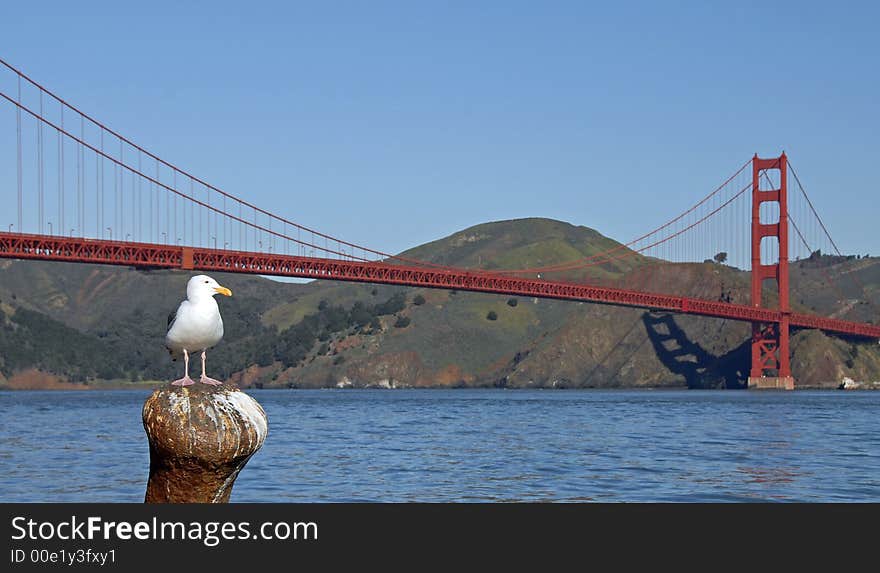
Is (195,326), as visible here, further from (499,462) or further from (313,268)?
(313,268)

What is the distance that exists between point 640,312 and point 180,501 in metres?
→ 146

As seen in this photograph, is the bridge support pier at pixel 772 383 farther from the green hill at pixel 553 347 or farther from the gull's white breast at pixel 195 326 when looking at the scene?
the gull's white breast at pixel 195 326

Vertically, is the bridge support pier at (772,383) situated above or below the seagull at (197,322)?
below

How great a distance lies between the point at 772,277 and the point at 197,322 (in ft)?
387

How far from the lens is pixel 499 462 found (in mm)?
32406

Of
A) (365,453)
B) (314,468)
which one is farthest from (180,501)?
(365,453)

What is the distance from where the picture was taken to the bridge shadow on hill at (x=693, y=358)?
143m

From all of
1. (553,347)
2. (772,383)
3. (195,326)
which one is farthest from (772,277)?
(195,326)

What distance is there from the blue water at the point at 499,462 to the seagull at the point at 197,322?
1091 centimetres

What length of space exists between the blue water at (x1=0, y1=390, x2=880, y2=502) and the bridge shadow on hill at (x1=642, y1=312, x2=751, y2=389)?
88353mm

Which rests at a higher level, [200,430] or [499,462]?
[200,430]

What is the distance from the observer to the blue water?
2455cm

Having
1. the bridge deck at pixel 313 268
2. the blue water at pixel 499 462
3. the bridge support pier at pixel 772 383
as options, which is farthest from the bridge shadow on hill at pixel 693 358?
the blue water at pixel 499 462

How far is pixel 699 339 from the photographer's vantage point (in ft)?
493
